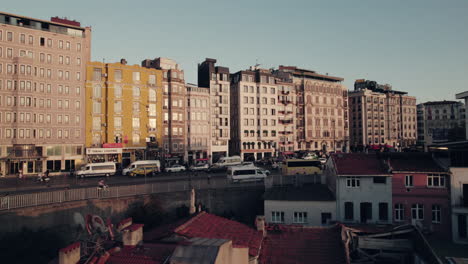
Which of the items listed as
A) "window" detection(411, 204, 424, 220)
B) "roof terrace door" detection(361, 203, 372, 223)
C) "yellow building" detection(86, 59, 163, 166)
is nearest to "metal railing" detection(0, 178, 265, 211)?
"roof terrace door" detection(361, 203, 372, 223)

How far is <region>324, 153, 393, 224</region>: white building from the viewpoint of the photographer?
3312cm

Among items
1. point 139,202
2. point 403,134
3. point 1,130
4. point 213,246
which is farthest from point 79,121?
point 403,134

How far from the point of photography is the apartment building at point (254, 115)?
3430 inches

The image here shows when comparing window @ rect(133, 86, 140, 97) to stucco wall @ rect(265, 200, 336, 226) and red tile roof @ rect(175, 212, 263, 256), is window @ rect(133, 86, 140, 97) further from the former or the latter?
red tile roof @ rect(175, 212, 263, 256)

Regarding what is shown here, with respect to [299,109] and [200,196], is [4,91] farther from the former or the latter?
[299,109]

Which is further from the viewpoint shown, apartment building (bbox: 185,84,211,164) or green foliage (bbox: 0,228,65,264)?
apartment building (bbox: 185,84,211,164)

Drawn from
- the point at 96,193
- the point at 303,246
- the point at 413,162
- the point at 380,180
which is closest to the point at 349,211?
the point at 380,180

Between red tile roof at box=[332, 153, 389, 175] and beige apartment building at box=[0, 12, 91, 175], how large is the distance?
4989cm

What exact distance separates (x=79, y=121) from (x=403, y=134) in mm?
117597

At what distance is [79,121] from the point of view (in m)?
64.1

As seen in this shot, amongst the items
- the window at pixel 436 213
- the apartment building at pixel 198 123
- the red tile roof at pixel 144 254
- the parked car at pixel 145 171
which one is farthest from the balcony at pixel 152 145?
the red tile roof at pixel 144 254

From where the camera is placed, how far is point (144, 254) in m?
15.7

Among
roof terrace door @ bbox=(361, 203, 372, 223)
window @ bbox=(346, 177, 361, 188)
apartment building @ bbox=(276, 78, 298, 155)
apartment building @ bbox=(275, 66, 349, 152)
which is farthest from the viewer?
apartment building @ bbox=(275, 66, 349, 152)

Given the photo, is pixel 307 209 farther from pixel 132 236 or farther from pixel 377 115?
pixel 377 115
